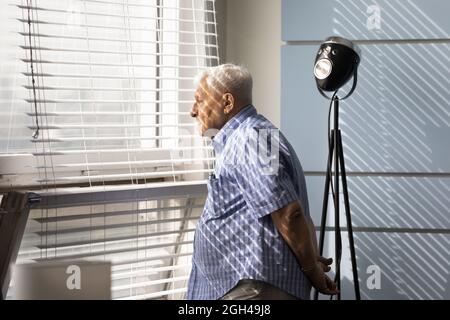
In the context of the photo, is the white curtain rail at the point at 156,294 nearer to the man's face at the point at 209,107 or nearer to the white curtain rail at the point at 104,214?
the white curtain rail at the point at 104,214

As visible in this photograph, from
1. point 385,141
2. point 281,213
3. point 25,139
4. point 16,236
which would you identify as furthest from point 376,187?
point 16,236

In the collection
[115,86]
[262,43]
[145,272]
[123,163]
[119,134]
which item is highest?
[262,43]

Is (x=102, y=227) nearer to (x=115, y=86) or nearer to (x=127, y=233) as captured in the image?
(x=127, y=233)

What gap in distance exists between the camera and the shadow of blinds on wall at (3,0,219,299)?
3029 millimetres

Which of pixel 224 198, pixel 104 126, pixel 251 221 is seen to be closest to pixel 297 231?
pixel 251 221

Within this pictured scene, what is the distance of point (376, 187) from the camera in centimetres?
385

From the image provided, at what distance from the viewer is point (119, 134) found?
346cm

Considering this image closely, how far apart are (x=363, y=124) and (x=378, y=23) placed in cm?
50

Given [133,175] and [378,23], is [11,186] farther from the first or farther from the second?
[378,23]

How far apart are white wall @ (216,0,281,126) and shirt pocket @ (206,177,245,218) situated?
1.46 meters

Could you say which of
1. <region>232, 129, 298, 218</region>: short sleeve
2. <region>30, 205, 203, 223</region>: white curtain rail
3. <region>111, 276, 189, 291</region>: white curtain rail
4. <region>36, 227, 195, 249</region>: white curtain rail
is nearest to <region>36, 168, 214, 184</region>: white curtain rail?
<region>30, 205, 203, 223</region>: white curtain rail

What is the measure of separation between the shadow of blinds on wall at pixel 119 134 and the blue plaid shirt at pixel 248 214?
0.72 meters

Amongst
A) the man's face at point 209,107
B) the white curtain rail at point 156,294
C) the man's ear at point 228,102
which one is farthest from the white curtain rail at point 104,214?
the man's ear at point 228,102

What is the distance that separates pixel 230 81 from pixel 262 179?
1.32 ft
